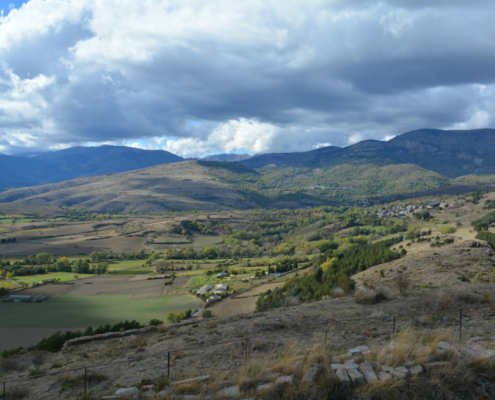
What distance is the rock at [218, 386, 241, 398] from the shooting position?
28.5 ft

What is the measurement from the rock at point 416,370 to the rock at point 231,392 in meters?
4.49

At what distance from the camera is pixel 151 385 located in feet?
34.0

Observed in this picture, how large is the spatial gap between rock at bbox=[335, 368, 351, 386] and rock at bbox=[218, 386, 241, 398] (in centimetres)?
259

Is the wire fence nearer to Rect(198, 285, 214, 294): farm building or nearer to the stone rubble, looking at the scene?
the stone rubble

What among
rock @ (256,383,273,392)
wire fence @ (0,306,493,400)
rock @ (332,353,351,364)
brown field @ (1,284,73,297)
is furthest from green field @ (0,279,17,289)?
rock @ (332,353,351,364)

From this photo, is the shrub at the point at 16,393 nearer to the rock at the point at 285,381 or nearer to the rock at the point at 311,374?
the rock at the point at 285,381

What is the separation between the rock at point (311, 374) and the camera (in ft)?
28.5

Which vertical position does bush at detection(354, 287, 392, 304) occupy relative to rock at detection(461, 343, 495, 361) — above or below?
below

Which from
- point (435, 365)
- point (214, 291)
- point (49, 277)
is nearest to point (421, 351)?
point (435, 365)

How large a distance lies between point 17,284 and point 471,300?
92.5m

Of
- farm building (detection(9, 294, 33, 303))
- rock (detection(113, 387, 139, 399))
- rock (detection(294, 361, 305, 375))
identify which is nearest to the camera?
rock (detection(294, 361, 305, 375))

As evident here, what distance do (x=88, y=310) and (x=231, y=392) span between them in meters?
59.7

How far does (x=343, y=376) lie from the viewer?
8.68 meters

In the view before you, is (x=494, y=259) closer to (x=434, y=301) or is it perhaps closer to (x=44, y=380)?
(x=434, y=301)
